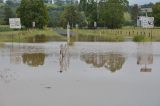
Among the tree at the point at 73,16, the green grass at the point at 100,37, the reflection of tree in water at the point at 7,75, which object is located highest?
the tree at the point at 73,16

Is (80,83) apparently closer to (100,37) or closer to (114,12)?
(100,37)

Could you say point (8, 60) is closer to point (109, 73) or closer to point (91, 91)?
point (109, 73)

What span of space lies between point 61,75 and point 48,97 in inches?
200

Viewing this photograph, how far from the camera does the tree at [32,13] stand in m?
91.6

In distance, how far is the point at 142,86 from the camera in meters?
14.8

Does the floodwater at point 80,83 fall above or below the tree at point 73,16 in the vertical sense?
below

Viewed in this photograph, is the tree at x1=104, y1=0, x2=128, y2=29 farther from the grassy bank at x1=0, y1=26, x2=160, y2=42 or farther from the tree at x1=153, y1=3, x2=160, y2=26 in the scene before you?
the grassy bank at x1=0, y1=26, x2=160, y2=42

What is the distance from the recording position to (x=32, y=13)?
301ft

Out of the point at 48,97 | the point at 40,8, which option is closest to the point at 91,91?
the point at 48,97

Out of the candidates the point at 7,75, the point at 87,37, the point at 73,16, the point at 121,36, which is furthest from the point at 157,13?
A: the point at 7,75

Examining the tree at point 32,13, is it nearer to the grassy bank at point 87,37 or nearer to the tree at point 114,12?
the tree at point 114,12

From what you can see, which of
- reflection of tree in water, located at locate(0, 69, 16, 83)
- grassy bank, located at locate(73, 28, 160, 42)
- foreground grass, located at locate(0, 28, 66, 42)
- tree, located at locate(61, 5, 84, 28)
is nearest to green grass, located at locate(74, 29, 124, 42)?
grassy bank, located at locate(73, 28, 160, 42)

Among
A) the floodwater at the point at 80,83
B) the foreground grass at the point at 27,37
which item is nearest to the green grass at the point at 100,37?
the foreground grass at the point at 27,37

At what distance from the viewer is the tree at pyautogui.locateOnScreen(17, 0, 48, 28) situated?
91.6 meters
